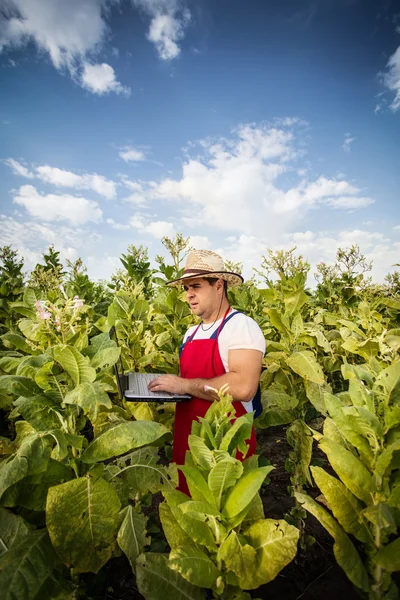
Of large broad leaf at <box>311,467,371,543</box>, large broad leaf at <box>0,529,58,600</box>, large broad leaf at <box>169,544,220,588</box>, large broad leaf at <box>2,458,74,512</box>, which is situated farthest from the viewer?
large broad leaf at <box>2,458,74,512</box>

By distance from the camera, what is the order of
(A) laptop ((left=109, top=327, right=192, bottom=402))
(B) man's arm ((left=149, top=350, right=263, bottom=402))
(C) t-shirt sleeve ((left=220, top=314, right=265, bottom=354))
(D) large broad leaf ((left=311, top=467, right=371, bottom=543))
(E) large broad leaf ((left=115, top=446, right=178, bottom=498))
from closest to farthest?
1. (D) large broad leaf ((left=311, top=467, right=371, bottom=543))
2. (E) large broad leaf ((left=115, top=446, right=178, bottom=498))
3. (A) laptop ((left=109, top=327, right=192, bottom=402))
4. (B) man's arm ((left=149, top=350, right=263, bottom=402))
5. (C) t-shirt sleeve ((left=220, top=314, right=265, bottom=354))

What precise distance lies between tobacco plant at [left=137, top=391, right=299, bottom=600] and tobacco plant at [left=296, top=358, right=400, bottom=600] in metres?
0.22

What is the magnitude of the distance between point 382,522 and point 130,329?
2.78 metres

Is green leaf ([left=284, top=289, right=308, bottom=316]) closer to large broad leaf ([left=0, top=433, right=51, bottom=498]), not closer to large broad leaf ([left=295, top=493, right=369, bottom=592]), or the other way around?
large broad leaf ([left=295, top=493, right=369, bottom=592])

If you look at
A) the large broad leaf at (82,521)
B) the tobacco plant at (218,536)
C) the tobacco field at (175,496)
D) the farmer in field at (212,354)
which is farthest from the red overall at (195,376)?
the tobacco plant at (218,536)

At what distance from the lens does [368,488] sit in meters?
1.19

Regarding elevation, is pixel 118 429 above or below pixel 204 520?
above

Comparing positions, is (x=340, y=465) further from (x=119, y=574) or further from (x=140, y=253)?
(x=140, y=253)

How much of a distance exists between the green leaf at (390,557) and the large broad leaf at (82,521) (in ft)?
3.34

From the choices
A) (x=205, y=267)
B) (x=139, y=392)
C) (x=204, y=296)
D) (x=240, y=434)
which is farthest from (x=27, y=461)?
(x=205, y=267)

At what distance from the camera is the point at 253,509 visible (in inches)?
48.4

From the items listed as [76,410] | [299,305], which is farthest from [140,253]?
[76,410]


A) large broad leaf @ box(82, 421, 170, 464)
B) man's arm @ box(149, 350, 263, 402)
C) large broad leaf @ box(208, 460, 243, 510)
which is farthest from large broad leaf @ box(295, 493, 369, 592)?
man's arm @ box(149, 350, 263, 402)

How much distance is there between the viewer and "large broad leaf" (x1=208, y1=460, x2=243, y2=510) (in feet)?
3.30
